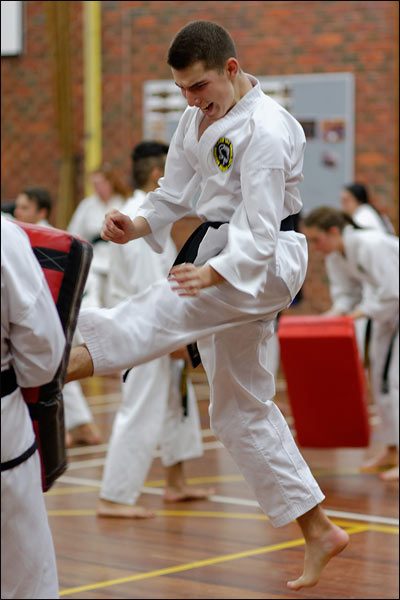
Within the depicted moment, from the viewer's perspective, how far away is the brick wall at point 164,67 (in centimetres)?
1109

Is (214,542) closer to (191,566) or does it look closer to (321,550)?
(191,566)

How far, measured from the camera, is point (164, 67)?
11852 millimetres

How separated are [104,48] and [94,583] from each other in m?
8.07

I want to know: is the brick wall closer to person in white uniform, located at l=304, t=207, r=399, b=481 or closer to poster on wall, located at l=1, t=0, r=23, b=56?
poster on wall, located at l=1, t=0, r=23, b=56

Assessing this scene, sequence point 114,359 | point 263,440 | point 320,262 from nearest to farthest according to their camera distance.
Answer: point 114,359
point 263,440
point 320,262

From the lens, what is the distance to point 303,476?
383 cm

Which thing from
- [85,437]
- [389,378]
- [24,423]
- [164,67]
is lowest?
[85,437]

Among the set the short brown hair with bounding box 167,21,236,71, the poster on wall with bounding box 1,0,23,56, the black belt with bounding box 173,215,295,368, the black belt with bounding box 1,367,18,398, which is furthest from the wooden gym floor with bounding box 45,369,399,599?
the poster on wall with bounding box 1,0,23,56

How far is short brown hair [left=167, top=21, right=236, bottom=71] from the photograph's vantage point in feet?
10.9

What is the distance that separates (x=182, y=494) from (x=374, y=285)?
1520 millimetres

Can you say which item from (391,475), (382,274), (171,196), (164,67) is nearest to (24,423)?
(171,196)

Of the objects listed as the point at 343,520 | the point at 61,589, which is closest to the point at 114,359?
the point at 61,589

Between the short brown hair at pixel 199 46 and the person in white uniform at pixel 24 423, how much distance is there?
2.69 feet

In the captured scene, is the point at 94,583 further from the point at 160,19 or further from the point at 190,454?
the point at 160,19
